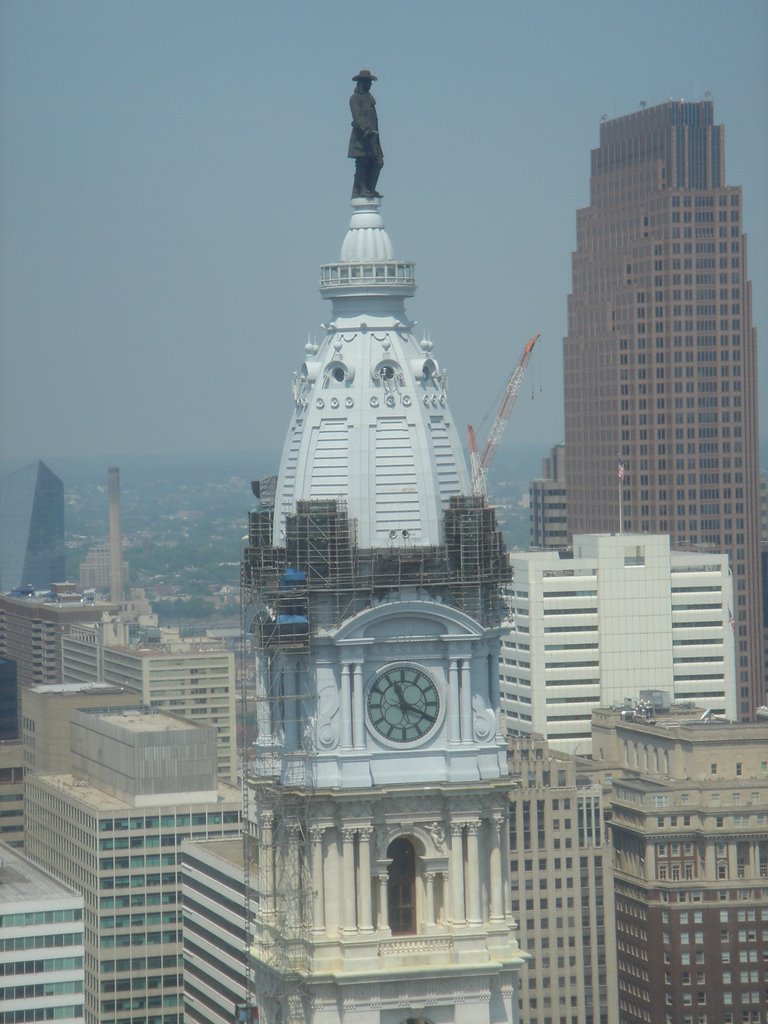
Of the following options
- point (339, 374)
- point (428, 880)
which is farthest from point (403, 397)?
point (428, 880)

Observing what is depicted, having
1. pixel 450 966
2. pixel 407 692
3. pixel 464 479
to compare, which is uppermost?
pixel 464 479

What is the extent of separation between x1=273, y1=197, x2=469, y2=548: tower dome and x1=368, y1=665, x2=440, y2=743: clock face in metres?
5.03

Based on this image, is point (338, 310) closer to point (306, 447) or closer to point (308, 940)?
point (306, 447)

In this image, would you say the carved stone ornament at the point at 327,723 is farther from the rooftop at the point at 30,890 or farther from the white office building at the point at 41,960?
the rooftop at the point at 30,890

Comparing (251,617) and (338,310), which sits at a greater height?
(338,310)

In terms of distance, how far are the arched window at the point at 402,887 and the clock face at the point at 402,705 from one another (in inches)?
165

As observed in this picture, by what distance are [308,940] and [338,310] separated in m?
24.2

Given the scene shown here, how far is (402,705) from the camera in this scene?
378 feet

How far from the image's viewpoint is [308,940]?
4493 inches

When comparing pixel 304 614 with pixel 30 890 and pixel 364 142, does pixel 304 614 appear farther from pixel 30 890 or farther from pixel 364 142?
pixel 30 890

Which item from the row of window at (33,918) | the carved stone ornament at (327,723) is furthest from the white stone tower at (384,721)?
the row of window at (33,918)

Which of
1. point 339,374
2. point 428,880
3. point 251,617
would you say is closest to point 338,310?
point 339,374

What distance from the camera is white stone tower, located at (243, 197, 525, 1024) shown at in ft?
375

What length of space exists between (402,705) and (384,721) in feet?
2.99
